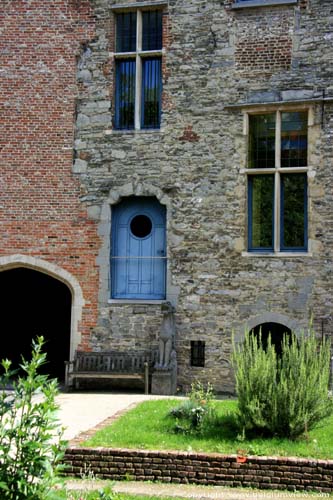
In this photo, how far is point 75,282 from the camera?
1315 cm

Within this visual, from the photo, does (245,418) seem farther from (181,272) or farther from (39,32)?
(39,32)

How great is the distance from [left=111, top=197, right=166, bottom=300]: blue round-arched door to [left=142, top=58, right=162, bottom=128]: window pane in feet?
5.14

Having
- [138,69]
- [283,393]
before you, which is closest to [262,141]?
[138,69]

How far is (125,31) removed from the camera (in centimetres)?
1357

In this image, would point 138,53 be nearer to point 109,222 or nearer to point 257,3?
point 257,3

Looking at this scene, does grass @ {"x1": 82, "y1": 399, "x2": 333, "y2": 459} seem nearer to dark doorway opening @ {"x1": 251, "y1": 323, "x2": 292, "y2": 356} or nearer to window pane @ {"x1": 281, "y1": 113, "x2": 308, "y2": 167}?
dark doorway opening @ {"x1": 251, "y1": 323, "x2": 292, "y2": 356}

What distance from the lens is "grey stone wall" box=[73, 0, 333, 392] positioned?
40.2 feet

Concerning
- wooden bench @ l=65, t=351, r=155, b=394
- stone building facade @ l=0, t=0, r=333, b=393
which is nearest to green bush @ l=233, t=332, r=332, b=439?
stone building facade @ l=0, t=0, r=333, b=393

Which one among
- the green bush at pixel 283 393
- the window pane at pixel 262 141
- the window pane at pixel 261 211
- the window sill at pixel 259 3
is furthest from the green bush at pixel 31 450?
the window sill at pixel 259 3

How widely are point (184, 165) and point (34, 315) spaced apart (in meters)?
5.99

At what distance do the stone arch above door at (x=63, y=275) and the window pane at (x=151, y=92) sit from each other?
10.9ft

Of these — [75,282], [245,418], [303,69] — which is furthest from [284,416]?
[303,69]

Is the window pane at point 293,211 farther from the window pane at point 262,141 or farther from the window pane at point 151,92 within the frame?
the window pane at point 151,92

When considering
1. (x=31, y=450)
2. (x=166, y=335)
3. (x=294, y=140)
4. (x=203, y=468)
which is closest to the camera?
(x=31, y=450)
